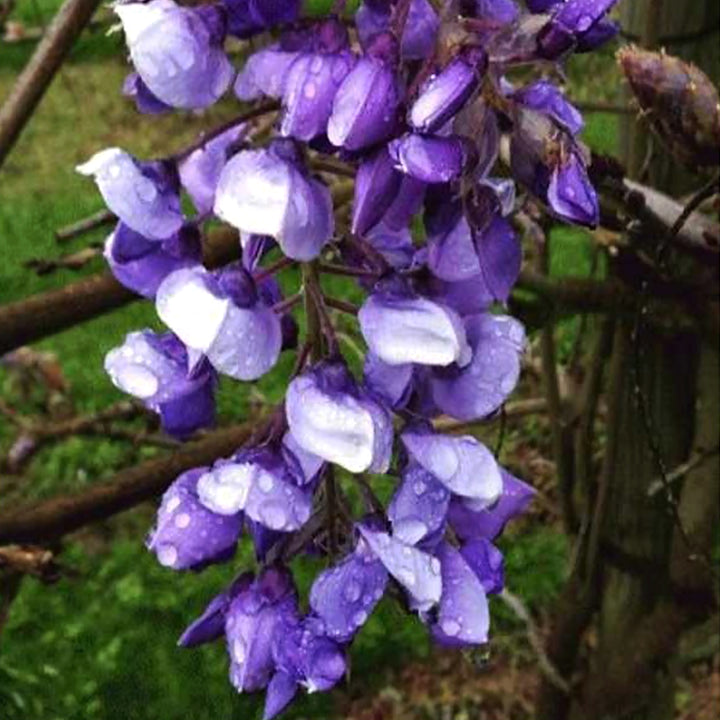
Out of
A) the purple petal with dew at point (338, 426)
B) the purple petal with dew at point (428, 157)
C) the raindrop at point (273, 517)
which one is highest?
the purple petal with dew at point (428, 157)

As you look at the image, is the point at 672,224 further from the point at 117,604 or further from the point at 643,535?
the point at 117,604

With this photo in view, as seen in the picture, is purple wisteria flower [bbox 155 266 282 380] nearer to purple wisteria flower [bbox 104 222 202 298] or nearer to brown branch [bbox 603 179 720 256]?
purple wisteria flower [bbox 104 222 202 298]

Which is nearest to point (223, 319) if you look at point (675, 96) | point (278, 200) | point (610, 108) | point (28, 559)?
point (278, 200)

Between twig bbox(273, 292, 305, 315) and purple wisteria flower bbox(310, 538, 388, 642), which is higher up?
twig bbox(273, 292, 305, 315)

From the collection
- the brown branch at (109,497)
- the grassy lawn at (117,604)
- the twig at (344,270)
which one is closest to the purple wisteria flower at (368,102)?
the twig at (344,270)

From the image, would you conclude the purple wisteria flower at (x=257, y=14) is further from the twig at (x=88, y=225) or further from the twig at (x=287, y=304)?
the twig at (x=88, y=225)

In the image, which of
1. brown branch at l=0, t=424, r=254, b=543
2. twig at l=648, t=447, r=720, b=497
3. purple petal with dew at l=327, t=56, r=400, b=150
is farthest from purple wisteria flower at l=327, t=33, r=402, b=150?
twig at l=648, t=447, r=720, b=497
